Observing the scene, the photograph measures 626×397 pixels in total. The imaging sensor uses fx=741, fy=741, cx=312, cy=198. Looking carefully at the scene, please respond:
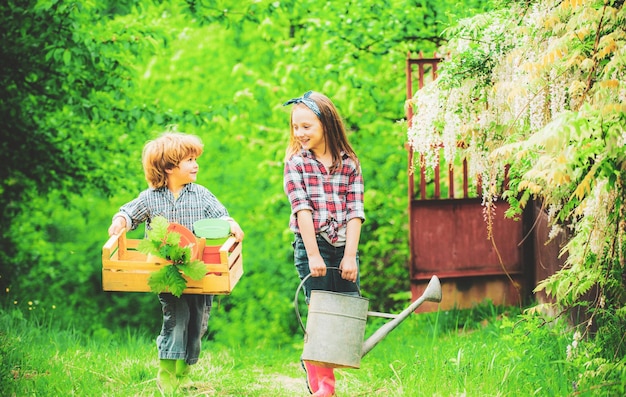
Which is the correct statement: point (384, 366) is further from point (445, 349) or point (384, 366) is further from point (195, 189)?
point (195, 189)

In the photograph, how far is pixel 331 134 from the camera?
11.6ft

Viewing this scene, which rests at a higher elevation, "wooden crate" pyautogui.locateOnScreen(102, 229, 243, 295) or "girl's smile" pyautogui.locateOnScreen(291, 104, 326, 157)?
"girl's smile" pyautogui.locateOnScreen(291, 104, 326, 157)

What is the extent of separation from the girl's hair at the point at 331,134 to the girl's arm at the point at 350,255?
0.30 metres

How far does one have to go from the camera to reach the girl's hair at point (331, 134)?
351 centimetres

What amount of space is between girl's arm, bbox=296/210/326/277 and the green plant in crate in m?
0.48

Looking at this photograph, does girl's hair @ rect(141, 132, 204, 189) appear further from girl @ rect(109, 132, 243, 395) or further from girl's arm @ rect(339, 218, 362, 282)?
girl's arm @ rect(339, 218, 362, 282)

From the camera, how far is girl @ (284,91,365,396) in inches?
136

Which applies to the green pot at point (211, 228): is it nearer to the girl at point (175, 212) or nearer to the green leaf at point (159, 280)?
the girl at point (175, 212)

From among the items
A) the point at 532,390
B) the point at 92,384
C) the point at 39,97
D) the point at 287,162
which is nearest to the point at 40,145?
the point at 39,97

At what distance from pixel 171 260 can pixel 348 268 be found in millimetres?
811

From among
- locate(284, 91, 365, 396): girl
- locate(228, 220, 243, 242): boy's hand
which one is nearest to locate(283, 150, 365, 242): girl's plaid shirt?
locate(284, 91, 365, 396): girl

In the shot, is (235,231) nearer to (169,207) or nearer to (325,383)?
(169,207)

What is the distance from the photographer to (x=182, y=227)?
3.52 metres

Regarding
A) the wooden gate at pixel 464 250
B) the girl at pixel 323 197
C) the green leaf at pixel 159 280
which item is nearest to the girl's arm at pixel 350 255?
the girl at pixel 323 197
